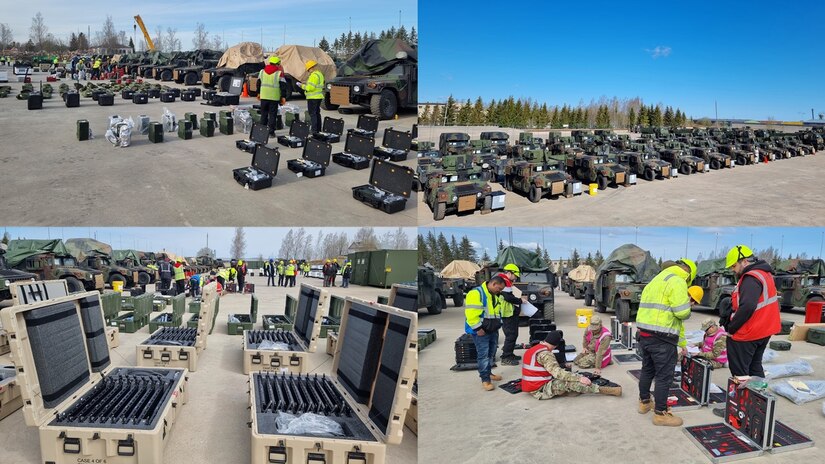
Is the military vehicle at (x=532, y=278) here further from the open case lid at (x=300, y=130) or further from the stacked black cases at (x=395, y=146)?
the open case lid at (x=300, y=130)

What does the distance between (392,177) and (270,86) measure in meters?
5.11

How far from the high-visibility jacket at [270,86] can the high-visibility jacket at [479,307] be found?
851 cm

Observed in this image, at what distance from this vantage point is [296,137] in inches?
523

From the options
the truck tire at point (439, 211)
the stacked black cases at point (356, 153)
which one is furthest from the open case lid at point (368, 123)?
the truck tire at point (439, 211)

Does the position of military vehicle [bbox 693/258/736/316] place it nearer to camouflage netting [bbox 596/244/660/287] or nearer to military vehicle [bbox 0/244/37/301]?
camouflage netting [bbox 596/244/660/287]

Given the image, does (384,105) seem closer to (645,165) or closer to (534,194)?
(534,194)

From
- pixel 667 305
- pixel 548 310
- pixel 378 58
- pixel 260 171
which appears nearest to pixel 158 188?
pixel 260 171

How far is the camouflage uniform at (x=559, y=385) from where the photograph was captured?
5715 mm

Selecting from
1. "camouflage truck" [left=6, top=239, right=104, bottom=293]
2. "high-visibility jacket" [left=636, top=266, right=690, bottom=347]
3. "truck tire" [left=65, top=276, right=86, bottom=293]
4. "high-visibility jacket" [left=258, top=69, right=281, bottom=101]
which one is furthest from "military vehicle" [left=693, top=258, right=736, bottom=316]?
"camouflage truck" [left=6, top=239, right=104, bottom=293]

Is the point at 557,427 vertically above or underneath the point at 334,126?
underneath

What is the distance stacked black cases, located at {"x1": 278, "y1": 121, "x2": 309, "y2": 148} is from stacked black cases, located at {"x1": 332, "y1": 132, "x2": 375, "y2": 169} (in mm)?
1315

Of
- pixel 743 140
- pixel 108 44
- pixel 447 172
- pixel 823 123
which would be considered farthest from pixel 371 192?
pixel 823 123

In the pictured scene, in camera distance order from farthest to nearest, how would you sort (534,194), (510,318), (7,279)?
(534,194) → (7,279) → (510,318)

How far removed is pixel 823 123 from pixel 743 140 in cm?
3104
